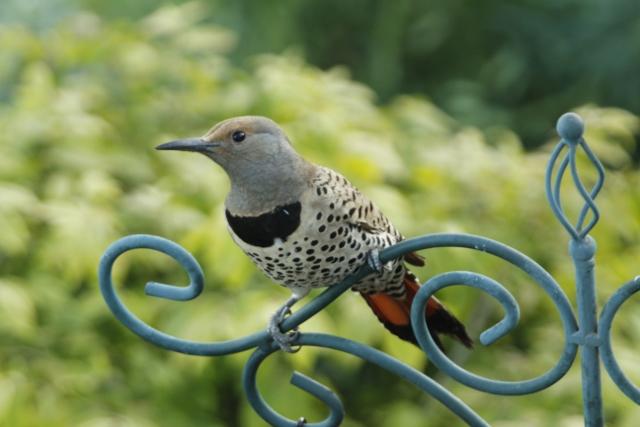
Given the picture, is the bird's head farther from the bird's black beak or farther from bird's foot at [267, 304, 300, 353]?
bird's foot at [267, 304, 300, 353]

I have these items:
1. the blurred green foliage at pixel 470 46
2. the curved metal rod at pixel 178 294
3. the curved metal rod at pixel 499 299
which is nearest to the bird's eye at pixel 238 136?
the curved metal rod at pixel 178 294

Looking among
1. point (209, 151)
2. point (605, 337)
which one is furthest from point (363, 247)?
point (605, 337)

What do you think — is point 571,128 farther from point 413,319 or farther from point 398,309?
point 398,309

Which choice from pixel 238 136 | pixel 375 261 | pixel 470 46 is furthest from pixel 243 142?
pixel 470 46

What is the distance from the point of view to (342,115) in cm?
341

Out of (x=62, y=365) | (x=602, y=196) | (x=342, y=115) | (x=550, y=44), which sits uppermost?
(x=550, y=44)

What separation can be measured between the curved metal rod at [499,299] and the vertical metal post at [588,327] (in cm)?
2

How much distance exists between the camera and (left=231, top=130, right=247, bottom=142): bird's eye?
1927 millimetres

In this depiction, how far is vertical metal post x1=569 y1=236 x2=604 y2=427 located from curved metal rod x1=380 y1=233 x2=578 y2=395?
17 millimetres

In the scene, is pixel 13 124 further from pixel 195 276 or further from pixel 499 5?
pixel 499 5

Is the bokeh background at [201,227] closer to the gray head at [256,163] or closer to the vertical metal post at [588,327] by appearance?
the gray head at [256,163]

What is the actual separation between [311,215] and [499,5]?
3678 mm

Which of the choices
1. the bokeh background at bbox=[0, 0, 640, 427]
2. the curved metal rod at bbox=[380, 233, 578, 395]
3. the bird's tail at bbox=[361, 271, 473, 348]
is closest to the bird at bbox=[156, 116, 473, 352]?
the bird's tail at bbox=[361, 271, 473, 348]

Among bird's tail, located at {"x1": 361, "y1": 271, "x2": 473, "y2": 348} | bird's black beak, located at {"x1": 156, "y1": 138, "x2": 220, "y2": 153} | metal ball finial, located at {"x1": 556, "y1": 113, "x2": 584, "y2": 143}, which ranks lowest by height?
bird's black beak, located at {"x1": 156, "y1": 138, "x2": 220, "y2": 153}
